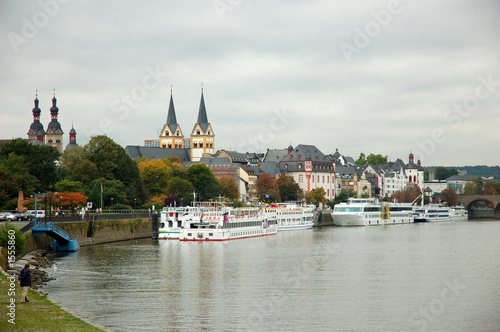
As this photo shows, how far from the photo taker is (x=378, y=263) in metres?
62.6

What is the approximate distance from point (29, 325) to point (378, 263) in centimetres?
3922

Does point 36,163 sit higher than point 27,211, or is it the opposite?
→ point 36,163

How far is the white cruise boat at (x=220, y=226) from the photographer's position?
288 ft

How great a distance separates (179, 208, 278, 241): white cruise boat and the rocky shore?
24.0 m

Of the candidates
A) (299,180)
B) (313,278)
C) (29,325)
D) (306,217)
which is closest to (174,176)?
(306,217)

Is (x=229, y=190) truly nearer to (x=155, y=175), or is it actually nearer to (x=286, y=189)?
(x=286, y=189)

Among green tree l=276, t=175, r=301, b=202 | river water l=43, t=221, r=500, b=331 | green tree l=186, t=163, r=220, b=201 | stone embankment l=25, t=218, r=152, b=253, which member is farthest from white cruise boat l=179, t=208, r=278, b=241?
green tree l=276, t=175, r=301, b=202

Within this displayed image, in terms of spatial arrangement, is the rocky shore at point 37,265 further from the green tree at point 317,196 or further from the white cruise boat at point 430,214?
the green tree at point 317,196

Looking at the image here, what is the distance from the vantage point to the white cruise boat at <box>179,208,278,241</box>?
87.9 meters

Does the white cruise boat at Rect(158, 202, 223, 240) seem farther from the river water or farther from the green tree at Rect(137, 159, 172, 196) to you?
the green tree at Rect(137, 159, 172, 196)

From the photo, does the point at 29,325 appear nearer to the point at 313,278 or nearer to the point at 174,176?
the point at 313,278

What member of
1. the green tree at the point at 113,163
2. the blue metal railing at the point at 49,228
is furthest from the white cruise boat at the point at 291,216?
the blue metal railing at the point at 49,228

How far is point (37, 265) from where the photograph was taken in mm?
54469

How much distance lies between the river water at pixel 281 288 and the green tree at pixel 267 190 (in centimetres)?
8140
